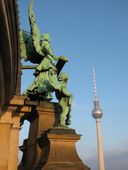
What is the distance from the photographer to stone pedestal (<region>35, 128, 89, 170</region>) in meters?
9.81

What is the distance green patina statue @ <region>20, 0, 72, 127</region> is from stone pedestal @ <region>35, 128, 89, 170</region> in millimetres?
587

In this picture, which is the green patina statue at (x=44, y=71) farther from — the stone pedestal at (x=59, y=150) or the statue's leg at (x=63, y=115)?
the stone pedestal at (x=59, y=150)

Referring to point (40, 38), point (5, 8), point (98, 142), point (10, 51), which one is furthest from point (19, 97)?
point (98, 142)

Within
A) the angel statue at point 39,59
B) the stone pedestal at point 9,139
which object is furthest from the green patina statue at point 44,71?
the stone pedestal at point 9,139

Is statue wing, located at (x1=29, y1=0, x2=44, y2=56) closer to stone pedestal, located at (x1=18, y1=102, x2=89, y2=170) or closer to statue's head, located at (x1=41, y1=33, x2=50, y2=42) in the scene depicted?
statue's head, located at (x1=41, y1=33, x2=50, y2=42)

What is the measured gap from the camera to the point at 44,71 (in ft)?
41.6

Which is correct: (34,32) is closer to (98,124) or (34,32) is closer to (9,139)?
(9,139)

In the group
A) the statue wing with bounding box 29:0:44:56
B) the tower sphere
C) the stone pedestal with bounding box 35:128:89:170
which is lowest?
the stone pedestal with bounding box 35:128:89:170

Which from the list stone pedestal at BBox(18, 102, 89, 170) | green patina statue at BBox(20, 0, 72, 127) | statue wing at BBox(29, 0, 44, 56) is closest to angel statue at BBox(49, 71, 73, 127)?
green patina statue at BBox(20, 0, 72, 127)

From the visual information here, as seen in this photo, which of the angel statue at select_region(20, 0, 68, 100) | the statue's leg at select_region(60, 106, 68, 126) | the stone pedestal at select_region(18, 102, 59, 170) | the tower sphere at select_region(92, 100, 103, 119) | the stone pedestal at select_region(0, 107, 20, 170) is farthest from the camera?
the tower sphere at select_region(92, 100, 103, 119)

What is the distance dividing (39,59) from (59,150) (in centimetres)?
458

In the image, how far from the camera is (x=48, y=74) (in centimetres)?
1262

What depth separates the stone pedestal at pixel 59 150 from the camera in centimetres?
981

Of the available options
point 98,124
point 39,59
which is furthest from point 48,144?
point 98,124
